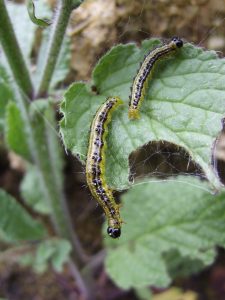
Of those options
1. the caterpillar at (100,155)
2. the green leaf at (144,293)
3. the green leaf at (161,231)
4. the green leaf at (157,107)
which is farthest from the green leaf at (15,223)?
the green leaf at (157,107)

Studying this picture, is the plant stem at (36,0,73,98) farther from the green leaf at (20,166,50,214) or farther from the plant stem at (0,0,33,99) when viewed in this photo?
the green leaf at (20,166,50,214)

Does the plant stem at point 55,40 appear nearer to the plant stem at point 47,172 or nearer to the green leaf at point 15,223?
the plant stem at point 47,172

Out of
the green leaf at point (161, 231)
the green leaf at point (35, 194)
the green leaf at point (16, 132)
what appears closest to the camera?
the green leaf at point (16, 132)

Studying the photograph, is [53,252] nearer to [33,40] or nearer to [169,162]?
[169,162]

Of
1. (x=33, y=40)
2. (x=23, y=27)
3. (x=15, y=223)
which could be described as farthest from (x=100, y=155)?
(x=15, y=223)

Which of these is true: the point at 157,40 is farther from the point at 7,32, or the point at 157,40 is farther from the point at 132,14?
the point at 132,14

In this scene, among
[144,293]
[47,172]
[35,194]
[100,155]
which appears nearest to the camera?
[100,155]
